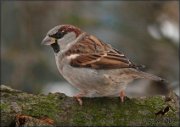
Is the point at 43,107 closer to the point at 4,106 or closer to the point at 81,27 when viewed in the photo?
the point at 4,106

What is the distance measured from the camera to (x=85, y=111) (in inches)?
140

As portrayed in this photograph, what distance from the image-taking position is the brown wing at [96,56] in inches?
151

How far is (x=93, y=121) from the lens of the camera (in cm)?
347

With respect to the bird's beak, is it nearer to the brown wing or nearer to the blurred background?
the brown wing

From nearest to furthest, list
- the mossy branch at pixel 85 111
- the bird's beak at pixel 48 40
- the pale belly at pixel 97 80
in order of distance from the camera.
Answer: the mossy branch at pixel 85 111
the pale belly at pixel 97 80
the bird's beak at pixel 48 40

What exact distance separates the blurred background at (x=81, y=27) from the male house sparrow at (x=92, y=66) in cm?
291

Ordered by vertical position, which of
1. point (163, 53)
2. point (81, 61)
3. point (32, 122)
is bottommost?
point (32, 122)

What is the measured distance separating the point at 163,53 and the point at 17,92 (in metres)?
3.81

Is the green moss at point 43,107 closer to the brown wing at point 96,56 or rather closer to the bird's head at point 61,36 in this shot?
the brown wing at point 96,56

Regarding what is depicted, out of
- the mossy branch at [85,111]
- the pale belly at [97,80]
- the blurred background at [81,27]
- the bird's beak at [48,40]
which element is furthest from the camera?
the blurred background at [81,27]

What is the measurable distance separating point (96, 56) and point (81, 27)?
13.5ft

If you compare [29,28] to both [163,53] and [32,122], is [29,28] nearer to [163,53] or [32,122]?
[163,53]

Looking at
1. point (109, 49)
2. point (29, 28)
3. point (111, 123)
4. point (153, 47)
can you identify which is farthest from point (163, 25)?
point (111, 123)

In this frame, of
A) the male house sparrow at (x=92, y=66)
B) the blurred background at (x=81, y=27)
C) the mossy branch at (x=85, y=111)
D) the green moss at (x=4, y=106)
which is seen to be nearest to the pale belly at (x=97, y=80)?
the male house sparrow at (x=92, y=66)
